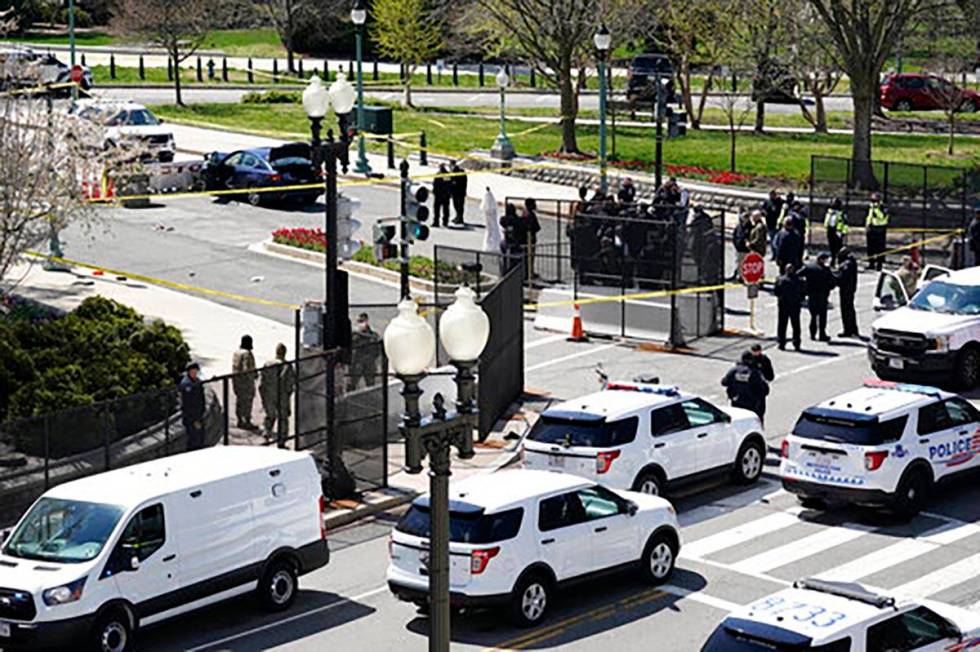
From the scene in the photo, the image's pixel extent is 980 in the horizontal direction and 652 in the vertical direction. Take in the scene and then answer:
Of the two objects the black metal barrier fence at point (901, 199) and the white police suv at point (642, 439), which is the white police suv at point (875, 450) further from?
the black metal barrier fence at point (901, 199)

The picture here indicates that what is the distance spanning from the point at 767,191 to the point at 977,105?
952 inches

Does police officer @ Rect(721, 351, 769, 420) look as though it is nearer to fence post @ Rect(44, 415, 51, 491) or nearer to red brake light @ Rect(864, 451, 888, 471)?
red brake light @ Rect(864, 451, 888, 471)

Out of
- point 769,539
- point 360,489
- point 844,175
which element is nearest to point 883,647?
point 769,539

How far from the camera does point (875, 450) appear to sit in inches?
939

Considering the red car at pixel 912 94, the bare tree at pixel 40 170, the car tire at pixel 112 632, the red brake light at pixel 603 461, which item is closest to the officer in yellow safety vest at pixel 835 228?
the bare tree at pixel 40 170

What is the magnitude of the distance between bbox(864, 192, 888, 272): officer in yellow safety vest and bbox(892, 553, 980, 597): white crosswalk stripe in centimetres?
1961

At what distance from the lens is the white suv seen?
19.9 metres

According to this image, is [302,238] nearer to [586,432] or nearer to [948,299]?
[948,299]

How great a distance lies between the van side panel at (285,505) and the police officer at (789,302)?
13.7m

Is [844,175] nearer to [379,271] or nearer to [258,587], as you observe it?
[379,271]

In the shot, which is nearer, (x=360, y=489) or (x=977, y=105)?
(x=360, y=489)

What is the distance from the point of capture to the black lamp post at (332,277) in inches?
972

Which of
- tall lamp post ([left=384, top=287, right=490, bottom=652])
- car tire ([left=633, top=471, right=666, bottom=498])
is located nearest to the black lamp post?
car tire ([left=633, top=471, right=666, bottom=498])

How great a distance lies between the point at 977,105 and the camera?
7094 cm
